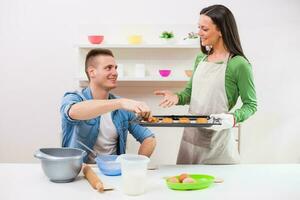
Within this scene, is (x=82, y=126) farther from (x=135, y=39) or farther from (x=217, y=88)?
(x=135, y=39)

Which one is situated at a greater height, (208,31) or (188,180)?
(208,31)

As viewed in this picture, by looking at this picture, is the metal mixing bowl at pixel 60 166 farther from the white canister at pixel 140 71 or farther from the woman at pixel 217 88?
the white canister at pixel 140 71

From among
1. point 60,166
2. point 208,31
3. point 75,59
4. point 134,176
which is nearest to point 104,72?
point 208,31

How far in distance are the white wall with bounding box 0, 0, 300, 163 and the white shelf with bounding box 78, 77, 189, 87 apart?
0.11 meters

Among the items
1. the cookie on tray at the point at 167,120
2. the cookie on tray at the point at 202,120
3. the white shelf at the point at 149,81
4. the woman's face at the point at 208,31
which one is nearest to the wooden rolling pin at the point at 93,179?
the cookie on tray at the point at 167,120

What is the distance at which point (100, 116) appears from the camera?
2.29m

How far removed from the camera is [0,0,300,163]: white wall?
3645 mm

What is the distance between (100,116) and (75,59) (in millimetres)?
1486

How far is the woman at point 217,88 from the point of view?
237cm

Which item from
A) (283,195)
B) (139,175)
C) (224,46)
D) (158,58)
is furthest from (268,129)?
(139,175)

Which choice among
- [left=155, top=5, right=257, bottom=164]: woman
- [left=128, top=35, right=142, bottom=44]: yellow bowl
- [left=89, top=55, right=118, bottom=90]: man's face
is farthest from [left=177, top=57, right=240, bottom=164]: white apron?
[left=128, top=35, right=142, bottom=44]: yellow bowl

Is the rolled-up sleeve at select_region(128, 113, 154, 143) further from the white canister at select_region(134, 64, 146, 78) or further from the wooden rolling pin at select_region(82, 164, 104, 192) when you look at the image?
the white canister at select_region(134, 64, 146, 78)

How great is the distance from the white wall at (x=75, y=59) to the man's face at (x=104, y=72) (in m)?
1.24

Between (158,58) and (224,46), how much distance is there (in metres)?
1.26
